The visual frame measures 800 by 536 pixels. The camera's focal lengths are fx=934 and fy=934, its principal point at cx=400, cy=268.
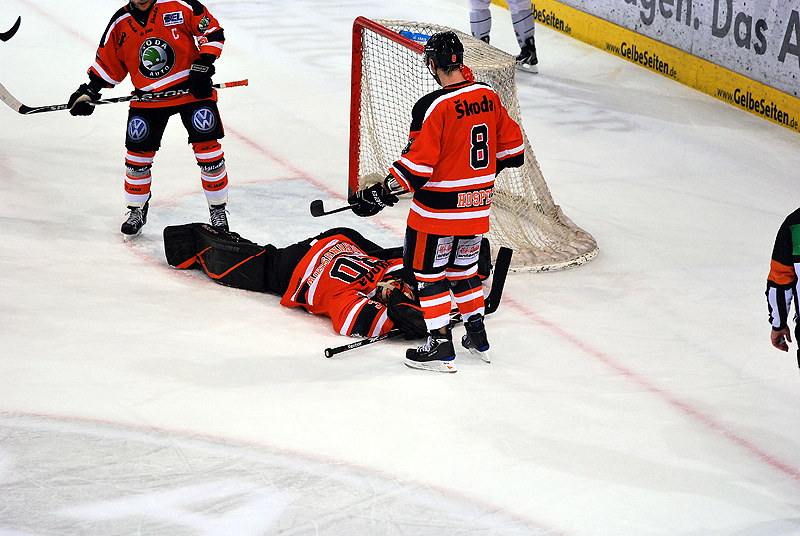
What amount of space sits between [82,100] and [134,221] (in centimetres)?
58

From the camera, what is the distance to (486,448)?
8.89 ft

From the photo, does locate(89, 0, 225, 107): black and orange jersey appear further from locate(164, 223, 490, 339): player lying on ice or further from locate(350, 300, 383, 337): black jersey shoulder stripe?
locate(350, 300, 383, 337): black jersey shoulder stripe

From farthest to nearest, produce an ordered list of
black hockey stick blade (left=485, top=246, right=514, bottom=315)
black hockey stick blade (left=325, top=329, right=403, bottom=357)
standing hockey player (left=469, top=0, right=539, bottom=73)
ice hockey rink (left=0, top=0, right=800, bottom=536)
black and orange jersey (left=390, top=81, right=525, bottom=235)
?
standing hockey player (left=469, top=0, right=539, bottom=73) → black hockey stick blade (left=485, top=246, right=514, bottom=315) → black hockey stick blade (left=325, top=329, right=403, bottom=357) → black and orange jersey (left=390, top=81, right=525, bottom=235) → ice hockey rink (left=0, top=0, right=800, bottom=536)

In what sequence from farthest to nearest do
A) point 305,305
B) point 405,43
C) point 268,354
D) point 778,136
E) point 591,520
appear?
point 778,136
point 405,43
point 305,305
point 268,354
point 591,520

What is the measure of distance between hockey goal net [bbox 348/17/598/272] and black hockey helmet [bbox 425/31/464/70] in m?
1.28

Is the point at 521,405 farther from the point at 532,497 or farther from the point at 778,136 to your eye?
the point at 778,136

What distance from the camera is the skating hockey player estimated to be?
132 inches

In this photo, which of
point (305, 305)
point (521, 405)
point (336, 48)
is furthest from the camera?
point (336, 48)

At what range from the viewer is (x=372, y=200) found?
2965mm

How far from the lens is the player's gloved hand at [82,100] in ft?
13.3

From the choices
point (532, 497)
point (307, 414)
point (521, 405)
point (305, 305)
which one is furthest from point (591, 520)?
point (305, 305)

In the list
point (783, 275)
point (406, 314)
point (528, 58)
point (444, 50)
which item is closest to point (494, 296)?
point (406, 314)

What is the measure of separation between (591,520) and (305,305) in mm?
1559

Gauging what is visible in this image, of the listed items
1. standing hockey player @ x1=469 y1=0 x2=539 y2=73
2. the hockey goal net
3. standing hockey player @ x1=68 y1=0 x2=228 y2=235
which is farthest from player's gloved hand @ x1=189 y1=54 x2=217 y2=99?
standing hockey player @ x1=469 y1=0 x2=539 y2=73
